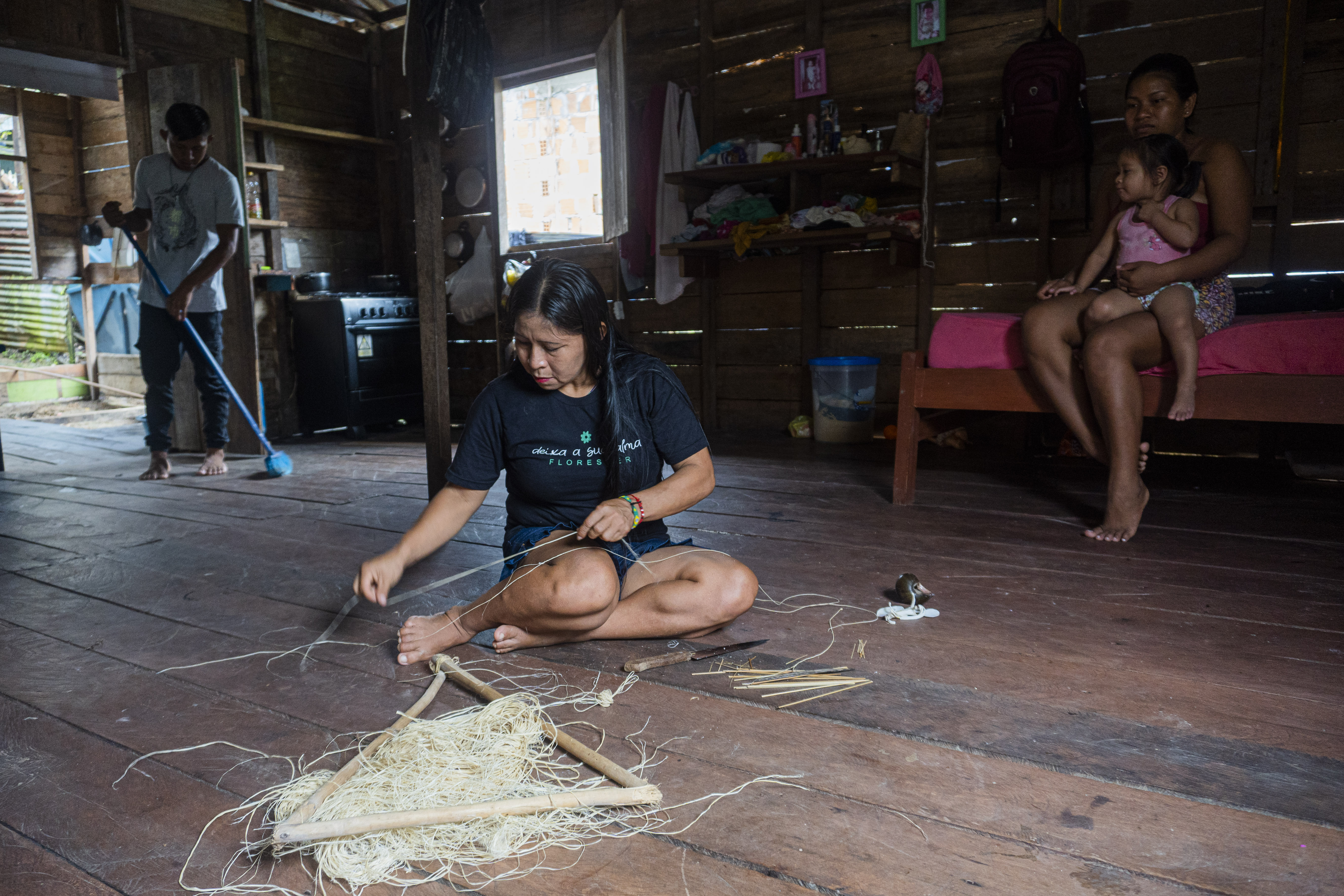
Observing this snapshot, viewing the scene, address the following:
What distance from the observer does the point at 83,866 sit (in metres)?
0.96

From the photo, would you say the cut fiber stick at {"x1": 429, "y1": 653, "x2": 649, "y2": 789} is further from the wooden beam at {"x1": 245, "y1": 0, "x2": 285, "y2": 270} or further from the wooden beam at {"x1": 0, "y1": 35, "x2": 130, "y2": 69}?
the wooden beam at {"x1": 245, "y1": 0, "x2": 285, "y2": 270}

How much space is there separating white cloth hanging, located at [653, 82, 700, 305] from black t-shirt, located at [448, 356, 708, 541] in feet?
10.5

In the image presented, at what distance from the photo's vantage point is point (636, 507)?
59.1 inches

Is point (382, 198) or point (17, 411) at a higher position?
point (382, 198)

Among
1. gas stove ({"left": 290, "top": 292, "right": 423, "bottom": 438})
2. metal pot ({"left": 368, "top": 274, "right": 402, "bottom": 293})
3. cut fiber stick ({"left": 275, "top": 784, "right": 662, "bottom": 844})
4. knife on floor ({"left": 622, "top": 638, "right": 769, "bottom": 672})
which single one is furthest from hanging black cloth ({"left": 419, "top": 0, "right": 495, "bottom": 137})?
metal pot ({"left": 368, "top": 274, "right": 402, "bottom": 293})

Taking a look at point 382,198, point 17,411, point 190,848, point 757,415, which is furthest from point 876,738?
point 17,411

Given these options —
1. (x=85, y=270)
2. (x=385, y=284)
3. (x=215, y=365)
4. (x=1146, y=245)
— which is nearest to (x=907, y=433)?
(x=1146, y=245)

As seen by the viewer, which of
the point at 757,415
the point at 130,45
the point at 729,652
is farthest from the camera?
the point at 757,415

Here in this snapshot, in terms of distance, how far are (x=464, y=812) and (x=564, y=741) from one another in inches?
9.2

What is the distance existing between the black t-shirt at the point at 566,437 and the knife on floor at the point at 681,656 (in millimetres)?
312

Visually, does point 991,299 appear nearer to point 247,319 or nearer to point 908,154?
point 908,154

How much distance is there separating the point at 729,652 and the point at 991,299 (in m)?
3.09

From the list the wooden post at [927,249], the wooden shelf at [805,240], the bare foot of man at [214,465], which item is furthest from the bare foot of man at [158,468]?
the wooden post at [927,249]

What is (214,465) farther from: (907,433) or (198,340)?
(907,433)
